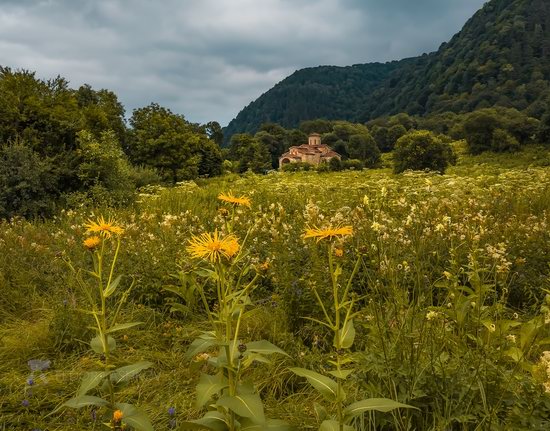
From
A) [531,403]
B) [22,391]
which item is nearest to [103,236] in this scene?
[22,391]

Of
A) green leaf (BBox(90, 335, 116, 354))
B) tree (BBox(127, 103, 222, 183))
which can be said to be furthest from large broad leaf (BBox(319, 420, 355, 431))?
tree (BBox(127, 103, 222, 183))

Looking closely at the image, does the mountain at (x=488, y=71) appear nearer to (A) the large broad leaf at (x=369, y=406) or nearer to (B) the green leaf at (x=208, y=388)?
(A) the large broad leaf at (x=369, y=406)

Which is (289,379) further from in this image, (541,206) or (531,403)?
(541,206)

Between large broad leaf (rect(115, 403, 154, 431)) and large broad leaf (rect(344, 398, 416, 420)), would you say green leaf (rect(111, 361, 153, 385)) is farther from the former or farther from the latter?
large broad leaf (rect(344, 398, 416, 420))

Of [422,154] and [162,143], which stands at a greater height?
[162,143]

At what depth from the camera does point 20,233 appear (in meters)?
6.61

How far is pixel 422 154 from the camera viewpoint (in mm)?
32469

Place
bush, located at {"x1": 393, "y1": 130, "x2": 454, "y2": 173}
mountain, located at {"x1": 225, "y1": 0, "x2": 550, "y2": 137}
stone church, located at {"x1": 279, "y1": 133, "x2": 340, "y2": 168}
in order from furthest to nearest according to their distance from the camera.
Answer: mountain, located at {"x1": 225, "y1": 0, "x2": 550, "y2": 137} → stone church, located at {"x1": 279, "y1": 133, "x2": 340, "y2": 168} → bush, located at {"x1": 393, "y1": 130, "x2": 454, "y2": 173}

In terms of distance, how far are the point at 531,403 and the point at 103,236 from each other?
1839 millimetres

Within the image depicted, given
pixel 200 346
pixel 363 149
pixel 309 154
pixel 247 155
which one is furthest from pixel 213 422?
pixel 309 154

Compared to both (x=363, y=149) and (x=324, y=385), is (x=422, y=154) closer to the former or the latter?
(x=363, y=149)

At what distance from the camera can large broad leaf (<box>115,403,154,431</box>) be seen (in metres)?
Answer: 1.46

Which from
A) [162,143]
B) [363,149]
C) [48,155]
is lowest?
[363,149]

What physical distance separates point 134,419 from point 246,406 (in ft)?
1.44
